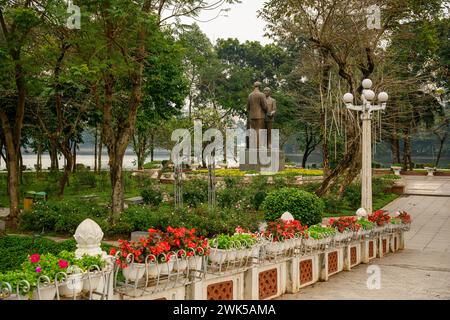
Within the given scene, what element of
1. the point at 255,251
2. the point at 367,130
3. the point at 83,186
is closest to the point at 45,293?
the point at 255,251

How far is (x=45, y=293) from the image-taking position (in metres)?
3.85

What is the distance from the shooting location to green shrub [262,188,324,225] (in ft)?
42.2

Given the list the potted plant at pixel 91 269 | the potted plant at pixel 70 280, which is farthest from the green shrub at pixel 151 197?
the potted plant at pixel 70 280

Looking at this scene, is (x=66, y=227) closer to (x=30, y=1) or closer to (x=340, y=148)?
(x=30, y=1)

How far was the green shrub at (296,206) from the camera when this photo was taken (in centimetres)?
1285

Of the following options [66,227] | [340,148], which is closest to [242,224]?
[66,227]

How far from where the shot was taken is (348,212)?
1836 cm

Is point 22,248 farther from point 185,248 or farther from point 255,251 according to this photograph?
point 185,248

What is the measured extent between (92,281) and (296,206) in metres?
9.17

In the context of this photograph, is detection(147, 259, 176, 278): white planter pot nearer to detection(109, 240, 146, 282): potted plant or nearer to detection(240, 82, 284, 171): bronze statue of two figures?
detection(109, 240, 146, 282): potted plant

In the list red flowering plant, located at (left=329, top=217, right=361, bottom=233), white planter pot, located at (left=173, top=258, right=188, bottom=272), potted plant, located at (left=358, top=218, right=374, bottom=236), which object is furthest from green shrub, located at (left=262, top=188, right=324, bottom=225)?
white planter pot, located at (left=173, top=258, right=188, bottom=272)

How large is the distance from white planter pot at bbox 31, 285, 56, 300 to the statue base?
1854cm

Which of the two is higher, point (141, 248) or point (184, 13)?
point (184, 13)

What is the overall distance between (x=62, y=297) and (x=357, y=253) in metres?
7.22
